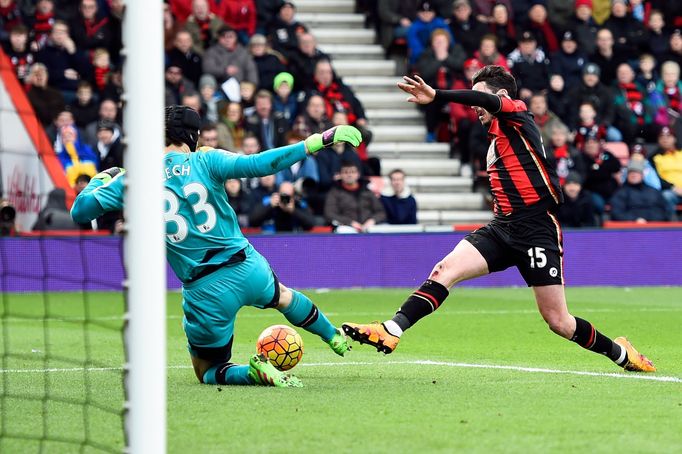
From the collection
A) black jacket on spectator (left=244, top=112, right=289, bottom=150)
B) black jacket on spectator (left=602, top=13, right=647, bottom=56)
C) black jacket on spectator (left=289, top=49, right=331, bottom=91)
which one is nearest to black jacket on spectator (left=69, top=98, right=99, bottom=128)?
black jacket on spectator (left=244, top=112, right=289, bottom=150)

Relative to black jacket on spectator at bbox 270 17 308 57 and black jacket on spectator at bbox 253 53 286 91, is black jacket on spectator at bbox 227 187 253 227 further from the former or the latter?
black jacket on spectator at bbox 270 17 308 57

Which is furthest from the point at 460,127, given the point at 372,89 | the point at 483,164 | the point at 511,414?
the point at 511,414

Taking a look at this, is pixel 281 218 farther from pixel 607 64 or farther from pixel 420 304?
pixel 420 304

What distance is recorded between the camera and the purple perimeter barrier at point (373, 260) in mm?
17000

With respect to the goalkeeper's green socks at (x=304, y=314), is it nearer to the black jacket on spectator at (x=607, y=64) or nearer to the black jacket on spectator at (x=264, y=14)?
the black jacket on spectator at (x=264, y=14)

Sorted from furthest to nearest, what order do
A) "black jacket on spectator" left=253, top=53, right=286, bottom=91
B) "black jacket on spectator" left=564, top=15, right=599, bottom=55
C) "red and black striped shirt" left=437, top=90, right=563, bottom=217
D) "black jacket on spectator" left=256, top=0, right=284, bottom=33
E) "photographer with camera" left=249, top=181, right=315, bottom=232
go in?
"black jacket on spectator" left=564, top=15, right=599, bottom=55 → "black jacket on spectator" left=256, top=0, right=284, bottom=33 → "black jacket on spectator" left=253, top=53, right=286, bottom=91 → "photographer with camera" left=249, top=181, right=315, bottom=232 → "red and black striped shirt" left=437, top=90, right=563, bottom=217

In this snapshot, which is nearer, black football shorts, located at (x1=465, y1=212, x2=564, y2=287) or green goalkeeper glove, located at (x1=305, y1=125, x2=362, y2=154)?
green goalkeeper glove, located at (x1=305, y1=125, x2=362, y2=154)

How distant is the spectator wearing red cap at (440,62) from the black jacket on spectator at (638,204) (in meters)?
3.39

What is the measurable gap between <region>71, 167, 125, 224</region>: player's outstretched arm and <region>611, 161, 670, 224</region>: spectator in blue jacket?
12633 millimetres

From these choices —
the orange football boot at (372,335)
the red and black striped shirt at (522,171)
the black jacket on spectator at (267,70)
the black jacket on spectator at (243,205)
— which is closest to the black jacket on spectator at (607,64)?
the black jacket on spectator at (267,70)

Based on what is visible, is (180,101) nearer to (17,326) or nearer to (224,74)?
(224,74)

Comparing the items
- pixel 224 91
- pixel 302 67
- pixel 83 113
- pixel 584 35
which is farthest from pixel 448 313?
pixel 584 35

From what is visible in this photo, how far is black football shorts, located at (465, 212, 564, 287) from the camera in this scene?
339 inches

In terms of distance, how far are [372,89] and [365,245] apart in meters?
5.88
